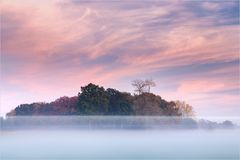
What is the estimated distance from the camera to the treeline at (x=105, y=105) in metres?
8.76

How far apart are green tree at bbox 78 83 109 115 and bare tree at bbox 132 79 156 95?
56cm

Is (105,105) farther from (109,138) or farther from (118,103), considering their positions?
(109,138)

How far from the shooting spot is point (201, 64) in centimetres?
931

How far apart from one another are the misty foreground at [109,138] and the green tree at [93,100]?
0.44 ft

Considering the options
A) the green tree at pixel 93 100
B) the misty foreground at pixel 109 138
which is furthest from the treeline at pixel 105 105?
the misty foreground at pixel 109 138

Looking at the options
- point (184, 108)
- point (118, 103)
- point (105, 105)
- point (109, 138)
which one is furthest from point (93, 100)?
point (184, 108)

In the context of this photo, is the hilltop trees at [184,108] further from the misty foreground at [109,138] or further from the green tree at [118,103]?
the green tree at [118,103]

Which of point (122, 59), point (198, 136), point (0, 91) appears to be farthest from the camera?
point (198, 136)

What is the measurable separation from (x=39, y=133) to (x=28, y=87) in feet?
3.39

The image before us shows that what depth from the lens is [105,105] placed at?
9117 mm

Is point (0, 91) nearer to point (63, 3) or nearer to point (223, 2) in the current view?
point (63, 3)

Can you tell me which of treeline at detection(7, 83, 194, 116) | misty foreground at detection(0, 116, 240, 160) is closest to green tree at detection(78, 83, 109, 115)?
treeline at detection(7, 83, 194, 116)

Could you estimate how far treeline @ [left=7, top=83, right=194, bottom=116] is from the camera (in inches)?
345

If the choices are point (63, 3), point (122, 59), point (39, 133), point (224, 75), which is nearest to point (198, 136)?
point (224, 75)
